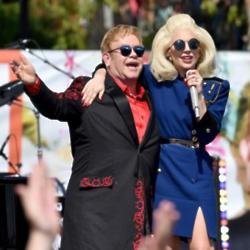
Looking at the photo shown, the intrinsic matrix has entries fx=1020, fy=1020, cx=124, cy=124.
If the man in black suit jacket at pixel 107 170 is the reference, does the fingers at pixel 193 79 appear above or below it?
above

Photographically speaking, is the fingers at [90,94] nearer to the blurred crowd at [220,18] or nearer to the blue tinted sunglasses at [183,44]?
the blue tinted sunglasses at [183,44]

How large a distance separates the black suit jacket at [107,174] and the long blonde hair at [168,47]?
0.88 ft

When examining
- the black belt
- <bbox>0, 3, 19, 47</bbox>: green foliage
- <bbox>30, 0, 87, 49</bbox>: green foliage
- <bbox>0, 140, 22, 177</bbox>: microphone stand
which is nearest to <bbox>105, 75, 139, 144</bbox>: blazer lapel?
the black belt

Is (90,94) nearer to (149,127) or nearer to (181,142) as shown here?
(149,127)

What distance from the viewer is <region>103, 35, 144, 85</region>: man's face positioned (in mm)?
4723

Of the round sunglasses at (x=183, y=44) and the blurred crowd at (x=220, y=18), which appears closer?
the round sunglasses at (x=183, y=44)

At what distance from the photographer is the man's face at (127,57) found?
4.72m

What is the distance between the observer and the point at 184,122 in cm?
481

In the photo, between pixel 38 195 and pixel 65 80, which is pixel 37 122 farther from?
pixel 38 195

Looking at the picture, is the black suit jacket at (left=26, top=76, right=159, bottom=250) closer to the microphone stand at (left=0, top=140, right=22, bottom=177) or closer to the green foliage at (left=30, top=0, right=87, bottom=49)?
the microphone stand at (left=0, top=140, right=22, bottom=177)

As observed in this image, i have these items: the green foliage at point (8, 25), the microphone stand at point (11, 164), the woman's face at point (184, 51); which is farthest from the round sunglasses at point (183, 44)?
the green foliage at point (8, 25)

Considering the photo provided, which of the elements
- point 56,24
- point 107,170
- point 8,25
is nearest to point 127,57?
point 107,170

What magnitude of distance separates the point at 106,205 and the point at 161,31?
0.91 m

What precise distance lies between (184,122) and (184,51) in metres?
0.34
